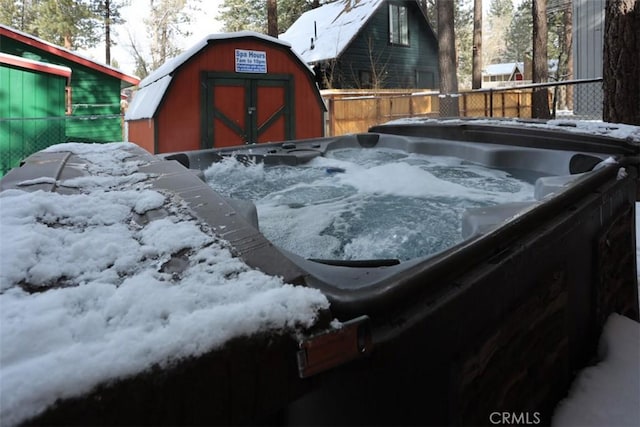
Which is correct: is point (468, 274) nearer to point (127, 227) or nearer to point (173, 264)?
point (173, 264)

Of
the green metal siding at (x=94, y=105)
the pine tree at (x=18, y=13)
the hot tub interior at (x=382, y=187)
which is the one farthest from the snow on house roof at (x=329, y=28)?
the pine tree at (x=18, y=13)

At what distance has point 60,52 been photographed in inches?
426

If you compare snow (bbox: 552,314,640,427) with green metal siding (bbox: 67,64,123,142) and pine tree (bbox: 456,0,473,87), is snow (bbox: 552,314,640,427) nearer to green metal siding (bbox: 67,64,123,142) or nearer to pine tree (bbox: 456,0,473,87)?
green metal siding (bbox: 67,64,123,142)

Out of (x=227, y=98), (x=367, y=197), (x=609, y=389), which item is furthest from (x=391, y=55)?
(x=609, y=389)

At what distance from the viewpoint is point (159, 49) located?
78.9 ft

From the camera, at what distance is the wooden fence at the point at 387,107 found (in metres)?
10.8

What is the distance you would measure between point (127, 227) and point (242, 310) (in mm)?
423

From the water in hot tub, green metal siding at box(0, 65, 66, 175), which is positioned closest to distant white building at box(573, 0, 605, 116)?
the water in hot tub

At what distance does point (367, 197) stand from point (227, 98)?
5365mm

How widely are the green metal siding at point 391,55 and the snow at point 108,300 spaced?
15.2 meters

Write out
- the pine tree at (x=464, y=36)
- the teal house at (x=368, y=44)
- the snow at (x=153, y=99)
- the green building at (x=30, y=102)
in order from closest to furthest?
the snow at (x=153, y=99) → the green building at (x=30, y=102) → the teal house at (x=368, y=44) → the pine tree at (x=464, y=36)

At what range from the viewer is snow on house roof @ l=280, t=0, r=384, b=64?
591 inches

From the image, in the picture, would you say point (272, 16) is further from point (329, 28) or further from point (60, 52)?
point (329, 28)

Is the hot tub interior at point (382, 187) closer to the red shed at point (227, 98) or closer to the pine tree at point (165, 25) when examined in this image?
the red shed at point (227, 98)
